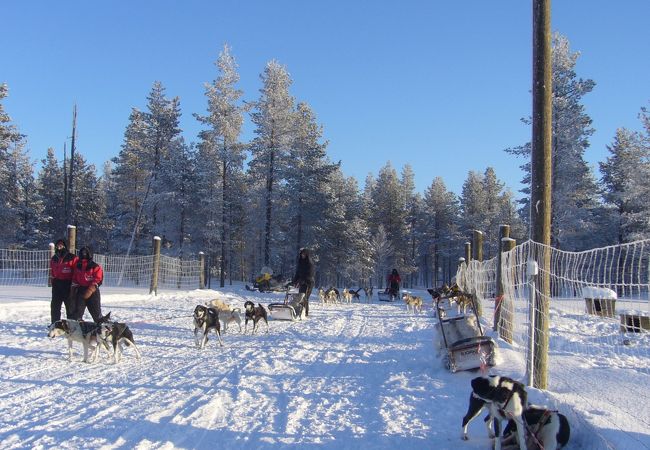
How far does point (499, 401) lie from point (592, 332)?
27.4 feet

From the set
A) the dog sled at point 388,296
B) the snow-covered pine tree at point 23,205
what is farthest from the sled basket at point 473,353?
the snow-covered pine tree at point 23,205

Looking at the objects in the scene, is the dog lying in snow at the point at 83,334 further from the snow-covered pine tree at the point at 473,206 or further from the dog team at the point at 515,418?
the snow-covered pine tree at the point at 473,206

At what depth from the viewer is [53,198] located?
1842 inches

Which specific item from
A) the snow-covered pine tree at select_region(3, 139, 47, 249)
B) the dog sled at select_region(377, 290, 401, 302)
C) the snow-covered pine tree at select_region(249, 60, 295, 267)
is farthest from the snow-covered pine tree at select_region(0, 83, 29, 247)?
the dog sled at select_region(377, 290, 401, 302)

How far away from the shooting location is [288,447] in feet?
14.4

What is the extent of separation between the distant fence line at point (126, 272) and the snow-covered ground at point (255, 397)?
12.6 meters

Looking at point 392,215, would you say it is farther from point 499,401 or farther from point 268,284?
point 499,401

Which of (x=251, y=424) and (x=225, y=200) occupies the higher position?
(x=225, y=200)

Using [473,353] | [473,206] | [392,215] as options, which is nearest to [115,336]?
[473,353]

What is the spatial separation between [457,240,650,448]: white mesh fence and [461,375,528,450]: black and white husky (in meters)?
0.66

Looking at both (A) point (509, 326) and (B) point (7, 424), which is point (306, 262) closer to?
(A) point (509, 326)

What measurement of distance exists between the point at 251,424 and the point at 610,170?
146 ft

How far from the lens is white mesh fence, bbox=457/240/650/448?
4711 millimetres

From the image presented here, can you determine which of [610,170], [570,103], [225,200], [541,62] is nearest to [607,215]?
[610,170]
